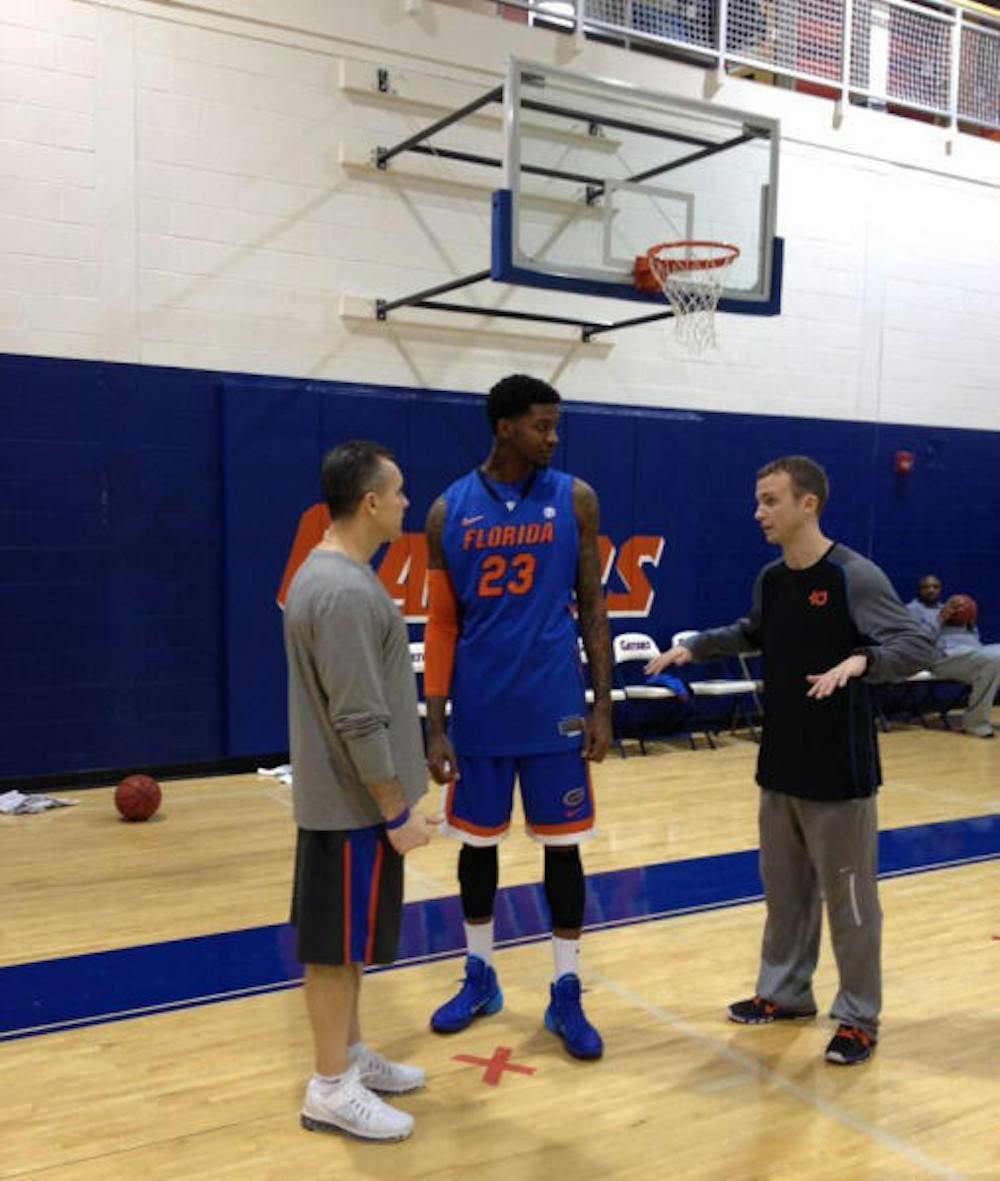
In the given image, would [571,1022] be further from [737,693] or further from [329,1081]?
[737,693]

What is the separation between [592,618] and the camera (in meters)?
3.30

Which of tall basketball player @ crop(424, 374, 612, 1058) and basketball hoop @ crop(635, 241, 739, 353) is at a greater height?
basketball hoop @ crop(635, 241, 739, 353)

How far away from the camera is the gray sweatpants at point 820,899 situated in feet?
10.4

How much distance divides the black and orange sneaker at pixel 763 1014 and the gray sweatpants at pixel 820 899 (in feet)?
0.06

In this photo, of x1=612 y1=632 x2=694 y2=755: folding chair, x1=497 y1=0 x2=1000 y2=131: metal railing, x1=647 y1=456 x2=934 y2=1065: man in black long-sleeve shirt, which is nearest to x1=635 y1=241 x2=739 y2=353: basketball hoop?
x1=497 y1=0 x2=1000 y2=131: metal railing

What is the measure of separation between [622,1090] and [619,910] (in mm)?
1509

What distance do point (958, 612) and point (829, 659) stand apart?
6397 mm

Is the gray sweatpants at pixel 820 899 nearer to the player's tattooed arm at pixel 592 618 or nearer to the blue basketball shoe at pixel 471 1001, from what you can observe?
the player's tattooed arm at pixel 592 618

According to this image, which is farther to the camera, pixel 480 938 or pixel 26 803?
pixel 26 803

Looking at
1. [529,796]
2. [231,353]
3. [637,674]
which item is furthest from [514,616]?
[637,674]

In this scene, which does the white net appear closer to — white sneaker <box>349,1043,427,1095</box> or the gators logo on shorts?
the gators logo on shorts

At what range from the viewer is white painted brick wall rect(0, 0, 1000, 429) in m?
6.29

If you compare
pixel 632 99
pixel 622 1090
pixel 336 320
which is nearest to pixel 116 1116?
pixel 622 1090

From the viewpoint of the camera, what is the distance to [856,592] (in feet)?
10.2
